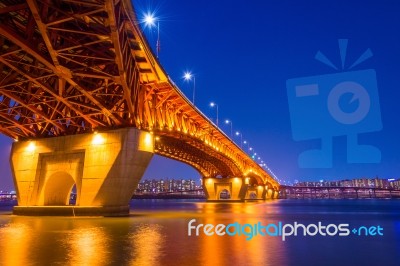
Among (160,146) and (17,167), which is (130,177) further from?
(160,146)

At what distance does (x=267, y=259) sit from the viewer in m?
10.7

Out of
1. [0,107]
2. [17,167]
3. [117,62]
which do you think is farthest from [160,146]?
[117,62]

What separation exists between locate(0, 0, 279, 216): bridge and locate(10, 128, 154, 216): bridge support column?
0.09m

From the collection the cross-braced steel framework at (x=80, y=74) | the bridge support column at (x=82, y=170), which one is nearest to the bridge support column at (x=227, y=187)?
the cross-braced steel framework at (x=80, y=74)

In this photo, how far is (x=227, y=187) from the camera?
110m

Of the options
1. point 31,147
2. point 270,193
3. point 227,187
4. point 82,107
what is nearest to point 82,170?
point 82,107

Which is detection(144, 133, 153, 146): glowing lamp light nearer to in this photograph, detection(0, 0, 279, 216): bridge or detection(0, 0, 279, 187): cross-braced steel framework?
detection(0, 0, 279, 216): bridge

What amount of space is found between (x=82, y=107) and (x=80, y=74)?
27.8 feet

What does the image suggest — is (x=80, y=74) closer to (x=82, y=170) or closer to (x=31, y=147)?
(x=82, y=170)

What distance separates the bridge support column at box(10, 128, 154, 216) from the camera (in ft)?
102

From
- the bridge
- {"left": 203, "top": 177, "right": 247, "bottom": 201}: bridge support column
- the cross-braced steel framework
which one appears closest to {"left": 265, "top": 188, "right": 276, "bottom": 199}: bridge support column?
{"left": 203, "top": 177, "right": 247, "bottom": 201}: bridge support column

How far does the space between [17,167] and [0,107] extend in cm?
733

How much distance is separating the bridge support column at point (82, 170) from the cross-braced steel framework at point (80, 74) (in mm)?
1305

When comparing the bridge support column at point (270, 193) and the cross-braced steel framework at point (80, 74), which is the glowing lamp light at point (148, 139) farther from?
the bridge support column at point (270, 193)
